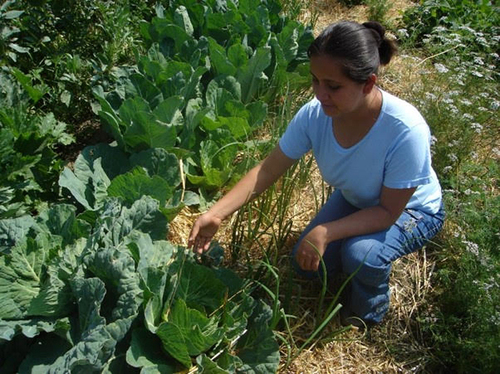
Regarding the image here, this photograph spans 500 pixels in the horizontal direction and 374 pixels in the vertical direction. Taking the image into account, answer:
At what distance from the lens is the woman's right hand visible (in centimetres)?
188

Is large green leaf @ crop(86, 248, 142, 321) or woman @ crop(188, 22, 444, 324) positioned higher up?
woman @ crop(188, 22, 444, 324)

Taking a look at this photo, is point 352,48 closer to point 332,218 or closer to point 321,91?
point 321,91

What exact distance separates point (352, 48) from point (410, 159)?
442 millimetres

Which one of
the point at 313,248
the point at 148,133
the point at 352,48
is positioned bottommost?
the point at 313,248

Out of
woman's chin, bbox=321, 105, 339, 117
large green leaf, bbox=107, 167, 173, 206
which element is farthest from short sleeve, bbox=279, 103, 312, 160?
large green leaf, bbox=107, 167, 173, 206

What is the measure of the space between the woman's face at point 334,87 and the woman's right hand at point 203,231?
0.55 meters

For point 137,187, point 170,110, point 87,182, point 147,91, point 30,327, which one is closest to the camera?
point 30,327

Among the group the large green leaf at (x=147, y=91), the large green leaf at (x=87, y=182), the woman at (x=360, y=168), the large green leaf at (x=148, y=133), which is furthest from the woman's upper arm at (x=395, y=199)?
the large green leaf at (x=147, y=91)

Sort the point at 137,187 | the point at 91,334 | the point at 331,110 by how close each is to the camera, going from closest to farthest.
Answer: the point at 91,334, the point at 331,110, the point at 137,187

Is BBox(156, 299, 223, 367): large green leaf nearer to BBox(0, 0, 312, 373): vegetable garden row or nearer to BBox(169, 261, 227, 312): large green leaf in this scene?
BBox(0, 0, 312, 373): vegetable garden row

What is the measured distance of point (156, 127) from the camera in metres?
2.35

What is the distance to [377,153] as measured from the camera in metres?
1.89

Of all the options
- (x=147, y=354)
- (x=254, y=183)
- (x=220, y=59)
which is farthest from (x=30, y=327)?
(x=220, y=59)

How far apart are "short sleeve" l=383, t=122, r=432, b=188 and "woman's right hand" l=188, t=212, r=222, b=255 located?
64 centimetres
